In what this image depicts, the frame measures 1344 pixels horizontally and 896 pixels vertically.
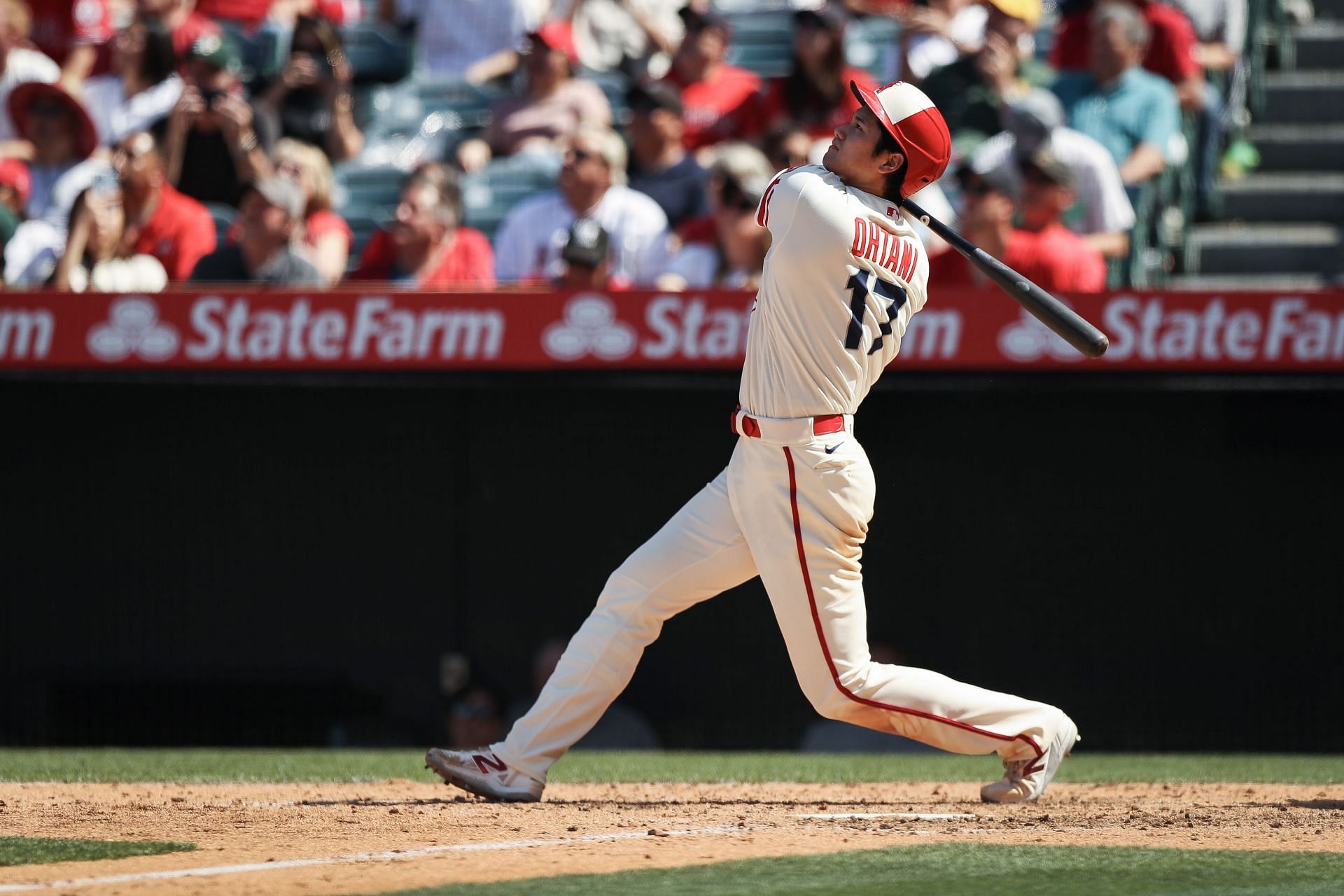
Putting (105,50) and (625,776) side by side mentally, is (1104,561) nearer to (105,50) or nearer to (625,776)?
(625,776)

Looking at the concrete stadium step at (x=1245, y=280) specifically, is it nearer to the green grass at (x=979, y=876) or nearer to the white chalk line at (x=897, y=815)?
the white chalk line at (x=897, y=815)

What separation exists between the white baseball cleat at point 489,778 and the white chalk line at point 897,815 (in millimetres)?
694

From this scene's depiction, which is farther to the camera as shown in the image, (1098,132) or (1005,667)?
(1098,132)

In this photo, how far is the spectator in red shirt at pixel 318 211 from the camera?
823 centimetres

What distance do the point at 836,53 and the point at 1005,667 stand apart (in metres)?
3.20

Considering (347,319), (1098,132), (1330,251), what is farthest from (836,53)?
(347,319)

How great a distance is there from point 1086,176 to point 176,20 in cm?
527

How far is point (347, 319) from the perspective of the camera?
6.98 meters

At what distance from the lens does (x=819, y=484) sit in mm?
4336

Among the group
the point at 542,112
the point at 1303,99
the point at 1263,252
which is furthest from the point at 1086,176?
the point at 542,112

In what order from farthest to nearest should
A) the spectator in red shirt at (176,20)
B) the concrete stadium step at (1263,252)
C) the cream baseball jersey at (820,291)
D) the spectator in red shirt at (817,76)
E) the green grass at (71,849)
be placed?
the spectator in red shirt at (176,20) → the spectator in red shirt at (817,76) → the concrete stadium step at (1263,252) → the cream baseball jersey at (820,291) → the green grass at (71,849)

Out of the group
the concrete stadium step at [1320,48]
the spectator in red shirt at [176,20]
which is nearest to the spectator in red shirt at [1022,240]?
the concrete stadium step at [1320,48]

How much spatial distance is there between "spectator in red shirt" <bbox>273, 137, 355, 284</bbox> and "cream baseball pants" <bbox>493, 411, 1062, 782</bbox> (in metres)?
3.85

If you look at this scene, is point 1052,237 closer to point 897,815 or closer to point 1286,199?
point 1286,199
